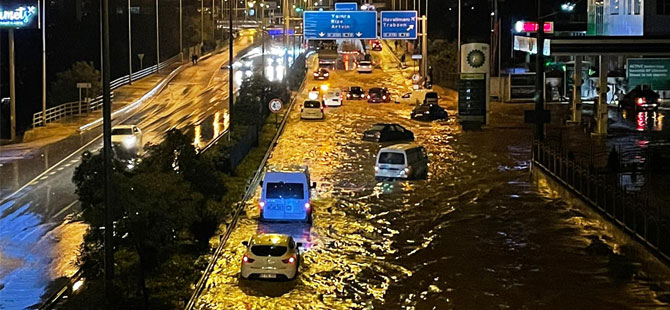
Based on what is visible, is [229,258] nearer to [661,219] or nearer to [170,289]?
[170,289]

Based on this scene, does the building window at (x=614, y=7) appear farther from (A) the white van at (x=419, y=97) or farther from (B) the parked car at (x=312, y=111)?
(B) the parked car at (x=312, y=111)

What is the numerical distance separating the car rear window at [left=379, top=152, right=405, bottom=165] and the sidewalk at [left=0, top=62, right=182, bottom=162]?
56.0ft

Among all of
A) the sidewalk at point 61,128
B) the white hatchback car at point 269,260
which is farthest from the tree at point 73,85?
the white hatchback car at point 269,260

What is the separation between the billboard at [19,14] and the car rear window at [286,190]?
28.1m

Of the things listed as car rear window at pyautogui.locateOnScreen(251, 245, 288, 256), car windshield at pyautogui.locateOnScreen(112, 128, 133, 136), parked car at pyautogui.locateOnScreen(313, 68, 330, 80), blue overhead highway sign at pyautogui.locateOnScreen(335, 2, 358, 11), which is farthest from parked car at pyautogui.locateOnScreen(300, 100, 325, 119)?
car rear window at pyautogui.locateOnScreen(251, 245, 288, 256)

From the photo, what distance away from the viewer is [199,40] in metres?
122

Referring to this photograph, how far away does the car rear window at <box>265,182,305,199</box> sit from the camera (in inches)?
1161

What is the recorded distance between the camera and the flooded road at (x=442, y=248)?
2147 cm

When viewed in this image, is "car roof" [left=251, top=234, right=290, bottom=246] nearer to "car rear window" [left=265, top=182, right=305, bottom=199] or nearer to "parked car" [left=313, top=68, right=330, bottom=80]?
"car rear window" [left=265, top=182, right=305, bottom=199]

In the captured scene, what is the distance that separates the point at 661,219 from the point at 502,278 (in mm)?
4002

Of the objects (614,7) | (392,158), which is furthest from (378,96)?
(392,158)

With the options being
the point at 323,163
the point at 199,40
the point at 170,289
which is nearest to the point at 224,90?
the point at 323,163

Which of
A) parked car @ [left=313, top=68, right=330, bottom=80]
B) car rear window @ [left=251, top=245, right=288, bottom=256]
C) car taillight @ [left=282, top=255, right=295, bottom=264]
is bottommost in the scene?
car taillight @ [left=282, top=255, right=295, bottom=264]

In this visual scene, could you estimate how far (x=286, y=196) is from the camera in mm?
29547
